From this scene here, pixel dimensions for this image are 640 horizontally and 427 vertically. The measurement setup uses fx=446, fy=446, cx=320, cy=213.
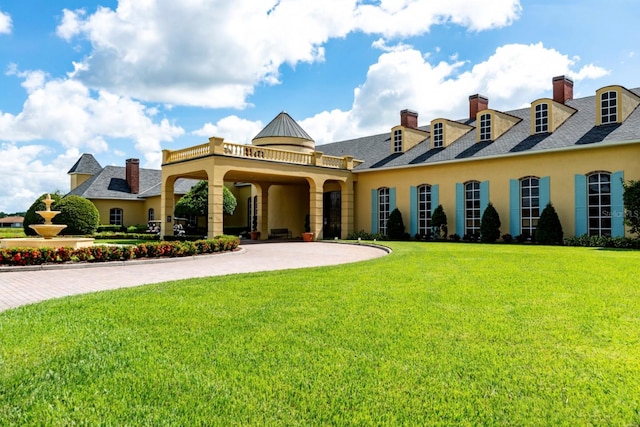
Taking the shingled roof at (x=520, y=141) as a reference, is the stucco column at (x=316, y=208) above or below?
below

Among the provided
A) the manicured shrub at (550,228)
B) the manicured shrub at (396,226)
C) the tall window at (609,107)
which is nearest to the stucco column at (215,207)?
the manicured shrub at (396,226)

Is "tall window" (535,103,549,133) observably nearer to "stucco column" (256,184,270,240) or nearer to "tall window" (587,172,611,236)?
"tall window" (587,172,611,236)

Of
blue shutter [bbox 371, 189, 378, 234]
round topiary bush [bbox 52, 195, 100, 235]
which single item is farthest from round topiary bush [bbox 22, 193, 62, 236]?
blue shutter [bbox 371, 189, 378, 234]

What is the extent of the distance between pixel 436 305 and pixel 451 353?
201cm

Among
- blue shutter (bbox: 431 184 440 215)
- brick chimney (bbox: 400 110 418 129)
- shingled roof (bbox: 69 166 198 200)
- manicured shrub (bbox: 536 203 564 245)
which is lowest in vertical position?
manicured shrub (bbox: 536 203 564 245)

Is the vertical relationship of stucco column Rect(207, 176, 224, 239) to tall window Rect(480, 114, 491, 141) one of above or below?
below

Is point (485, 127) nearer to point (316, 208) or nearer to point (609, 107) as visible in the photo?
point (609, 107)

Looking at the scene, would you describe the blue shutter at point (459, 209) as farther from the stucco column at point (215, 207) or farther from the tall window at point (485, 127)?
the stucco column at point (215, 207)

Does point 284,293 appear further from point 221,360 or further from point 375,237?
point 375,237

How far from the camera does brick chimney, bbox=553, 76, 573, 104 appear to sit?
23.9 m

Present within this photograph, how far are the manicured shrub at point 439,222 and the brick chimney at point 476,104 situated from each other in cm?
758

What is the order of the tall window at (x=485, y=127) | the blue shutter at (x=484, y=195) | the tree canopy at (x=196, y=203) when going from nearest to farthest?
the blue shutter at (x=484, y=195), the tall window at (x=485, y=127), the tree canopy at (x=196, y=203)

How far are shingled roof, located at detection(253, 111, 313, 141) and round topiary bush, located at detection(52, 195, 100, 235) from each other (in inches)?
457

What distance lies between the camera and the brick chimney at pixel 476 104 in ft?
89.6
